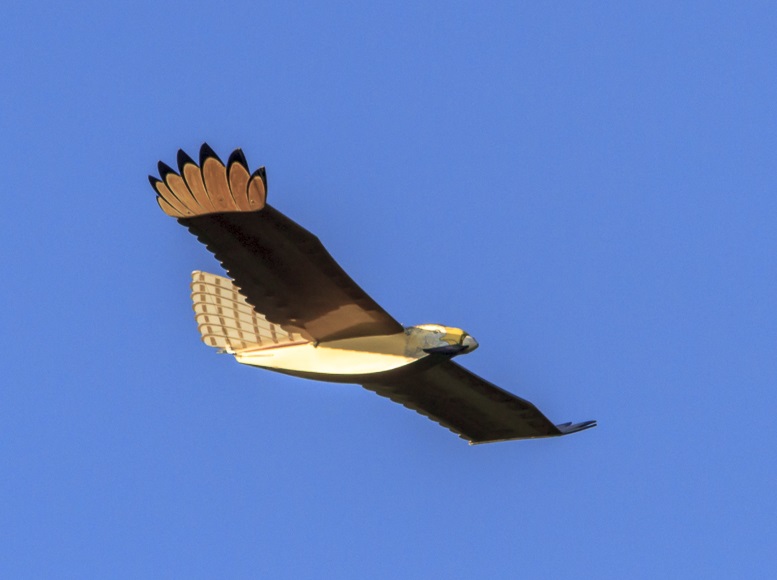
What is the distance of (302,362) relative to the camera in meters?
35.3

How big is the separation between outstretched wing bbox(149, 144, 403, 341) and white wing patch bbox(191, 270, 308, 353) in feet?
4.44

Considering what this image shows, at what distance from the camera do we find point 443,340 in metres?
34.1

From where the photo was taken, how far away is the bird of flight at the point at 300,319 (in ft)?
106

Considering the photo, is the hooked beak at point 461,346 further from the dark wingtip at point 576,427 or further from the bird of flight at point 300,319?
the dark wingtip at point 576,427

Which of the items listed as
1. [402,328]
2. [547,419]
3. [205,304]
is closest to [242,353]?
[205,304]

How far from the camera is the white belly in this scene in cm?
3459

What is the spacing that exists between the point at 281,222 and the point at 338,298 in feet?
7.24

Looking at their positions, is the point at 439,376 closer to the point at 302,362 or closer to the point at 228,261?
the point at 302,362

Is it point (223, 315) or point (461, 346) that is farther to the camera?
point (223, 315)

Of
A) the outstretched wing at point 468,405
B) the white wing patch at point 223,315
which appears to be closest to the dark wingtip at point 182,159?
the white wing patch at point 223,315

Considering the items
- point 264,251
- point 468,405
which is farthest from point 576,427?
point 264,251

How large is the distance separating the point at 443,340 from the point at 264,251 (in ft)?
11.3

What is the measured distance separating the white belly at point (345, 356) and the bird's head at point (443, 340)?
0.22 m

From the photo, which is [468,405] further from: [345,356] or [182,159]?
[182,159]
